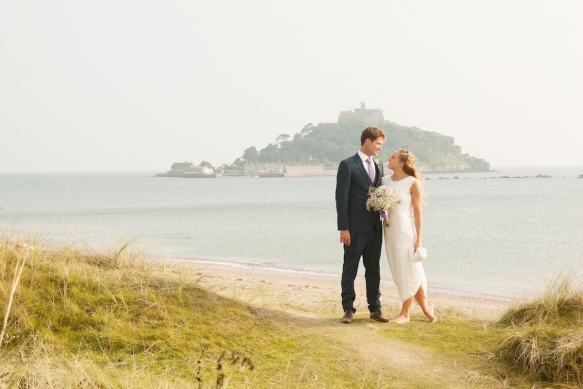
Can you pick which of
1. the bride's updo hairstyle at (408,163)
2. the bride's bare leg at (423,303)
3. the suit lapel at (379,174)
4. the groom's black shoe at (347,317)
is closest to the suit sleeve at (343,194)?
the suit lapel at (379,174)

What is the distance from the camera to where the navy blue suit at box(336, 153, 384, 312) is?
6.87 m

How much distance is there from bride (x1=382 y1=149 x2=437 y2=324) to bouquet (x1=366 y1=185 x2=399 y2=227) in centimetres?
17

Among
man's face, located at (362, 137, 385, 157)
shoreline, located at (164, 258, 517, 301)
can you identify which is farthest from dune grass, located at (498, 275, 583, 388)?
shoreline, located at (164, 258, 517, 301)

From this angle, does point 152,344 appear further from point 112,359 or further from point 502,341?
point 502,341

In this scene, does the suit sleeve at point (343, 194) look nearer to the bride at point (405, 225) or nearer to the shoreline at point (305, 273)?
the bride at point (405, 225)

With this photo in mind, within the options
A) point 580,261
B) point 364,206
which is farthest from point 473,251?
point 364,206

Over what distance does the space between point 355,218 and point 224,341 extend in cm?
217

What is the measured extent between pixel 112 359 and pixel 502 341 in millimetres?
3793

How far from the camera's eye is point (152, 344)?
5.48m

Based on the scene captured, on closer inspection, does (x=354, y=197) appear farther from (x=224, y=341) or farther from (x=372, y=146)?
(x=224, y=341)

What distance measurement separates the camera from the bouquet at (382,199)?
21.8ft

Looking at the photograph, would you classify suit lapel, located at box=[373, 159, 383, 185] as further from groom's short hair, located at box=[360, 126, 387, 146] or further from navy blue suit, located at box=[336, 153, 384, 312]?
groom's short hair, located at box=[360, 126, 387, 146]

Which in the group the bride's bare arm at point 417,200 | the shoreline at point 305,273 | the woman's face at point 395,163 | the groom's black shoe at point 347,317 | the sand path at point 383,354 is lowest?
the shoreline at point 305,273

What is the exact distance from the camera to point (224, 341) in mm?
5766
